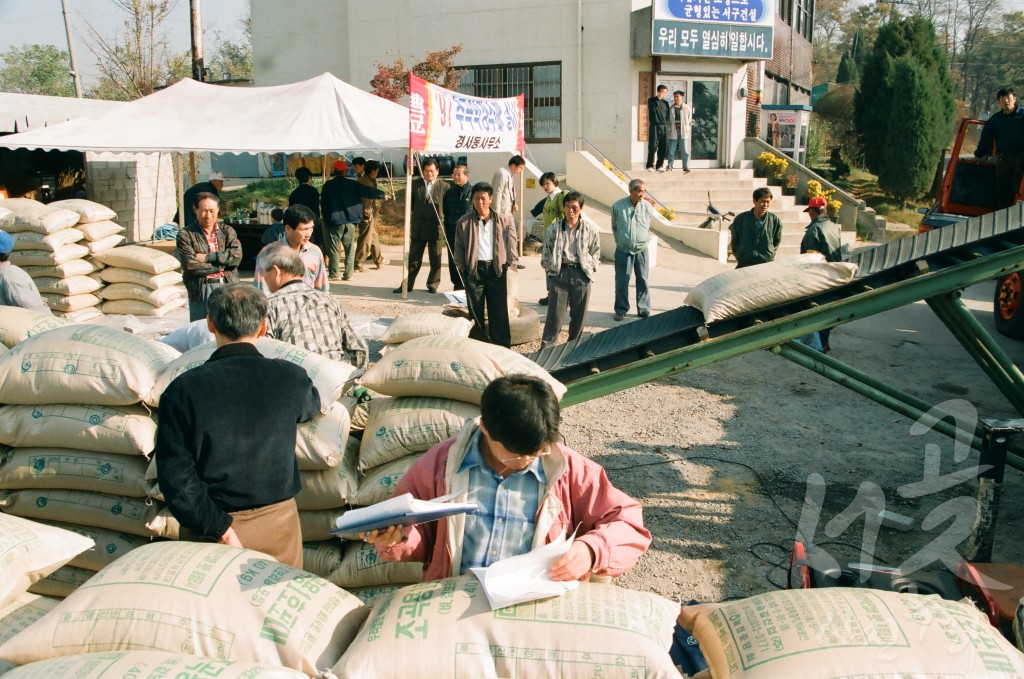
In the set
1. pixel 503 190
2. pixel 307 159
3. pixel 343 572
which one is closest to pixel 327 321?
pixel 343 572

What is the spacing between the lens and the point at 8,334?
438 cm

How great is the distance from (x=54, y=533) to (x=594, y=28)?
16.7m

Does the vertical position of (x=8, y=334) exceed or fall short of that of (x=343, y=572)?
it exceeds it

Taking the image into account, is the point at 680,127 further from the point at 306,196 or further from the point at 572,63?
the point at 306,196

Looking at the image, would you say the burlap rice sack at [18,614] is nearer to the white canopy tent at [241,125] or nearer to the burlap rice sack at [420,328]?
the burlap rice sack at [420,328]

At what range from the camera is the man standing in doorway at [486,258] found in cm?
787

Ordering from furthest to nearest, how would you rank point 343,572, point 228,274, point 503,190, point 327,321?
point 503,190 → point 228,274 → point 327,321 → point 343,572

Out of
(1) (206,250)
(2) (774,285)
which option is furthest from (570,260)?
(2) (774,285)

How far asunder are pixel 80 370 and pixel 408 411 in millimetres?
1466

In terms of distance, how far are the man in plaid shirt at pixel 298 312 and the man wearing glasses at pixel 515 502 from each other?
71.3 inches

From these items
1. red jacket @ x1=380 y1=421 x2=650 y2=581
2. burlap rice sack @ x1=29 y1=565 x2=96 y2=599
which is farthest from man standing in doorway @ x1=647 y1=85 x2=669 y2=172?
red jacket @ x1=380 y1=421 x2=650 y2=581

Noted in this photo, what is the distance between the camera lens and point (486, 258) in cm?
789

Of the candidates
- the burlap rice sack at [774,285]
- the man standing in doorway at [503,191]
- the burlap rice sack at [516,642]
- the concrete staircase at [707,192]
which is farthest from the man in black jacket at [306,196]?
the burlap rice sack at [516,642]

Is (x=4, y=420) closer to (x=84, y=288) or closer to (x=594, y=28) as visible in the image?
(x=84, y=288)
